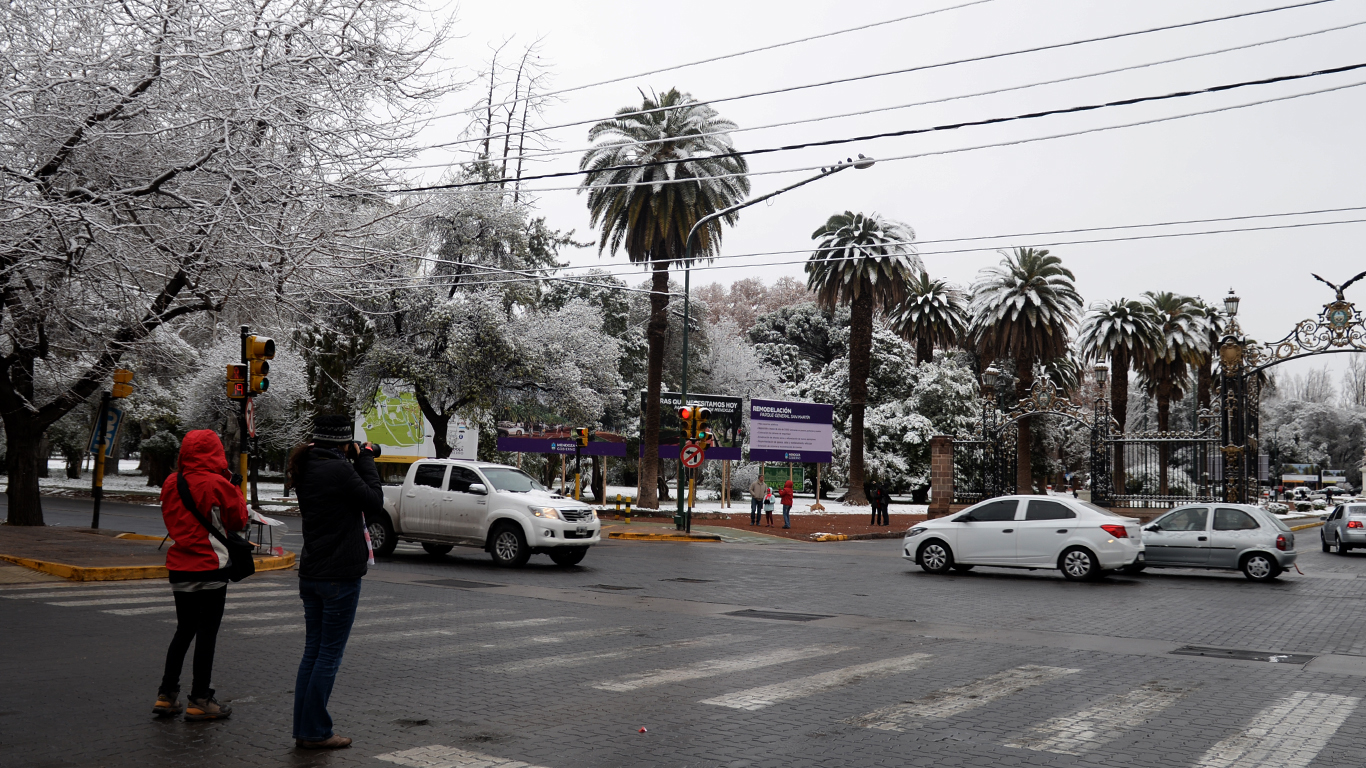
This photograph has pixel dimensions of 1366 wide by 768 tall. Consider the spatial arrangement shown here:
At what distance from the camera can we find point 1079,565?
1822 cm

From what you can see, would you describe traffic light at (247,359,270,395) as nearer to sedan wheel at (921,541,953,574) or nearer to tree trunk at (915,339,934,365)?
sedan wheel at (921,541,953,574)

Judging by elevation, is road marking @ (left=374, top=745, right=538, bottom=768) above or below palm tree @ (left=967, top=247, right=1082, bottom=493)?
below

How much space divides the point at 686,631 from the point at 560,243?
42.9 metres

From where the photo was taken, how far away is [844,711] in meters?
7.63

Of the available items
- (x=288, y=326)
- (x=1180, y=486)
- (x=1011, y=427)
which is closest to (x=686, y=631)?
(x=288, y=326)

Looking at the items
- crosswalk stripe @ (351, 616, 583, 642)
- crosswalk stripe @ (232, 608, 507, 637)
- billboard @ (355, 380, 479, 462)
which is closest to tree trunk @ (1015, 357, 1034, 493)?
billboard @ (355, 380, 479, 462)

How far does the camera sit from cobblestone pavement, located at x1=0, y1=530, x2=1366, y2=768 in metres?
6.45

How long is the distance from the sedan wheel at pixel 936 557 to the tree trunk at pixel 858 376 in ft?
92.0

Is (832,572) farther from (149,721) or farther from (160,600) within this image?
(149,721)

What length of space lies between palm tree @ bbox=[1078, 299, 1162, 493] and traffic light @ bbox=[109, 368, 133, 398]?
43.0 metres

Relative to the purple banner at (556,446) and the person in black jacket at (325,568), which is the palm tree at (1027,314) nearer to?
the purple banner at (556,446)

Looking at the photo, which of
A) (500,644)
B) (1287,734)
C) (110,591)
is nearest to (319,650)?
(500,644)

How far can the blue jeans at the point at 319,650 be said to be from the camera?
20.1ft

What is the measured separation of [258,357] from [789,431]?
30095 millimetres
